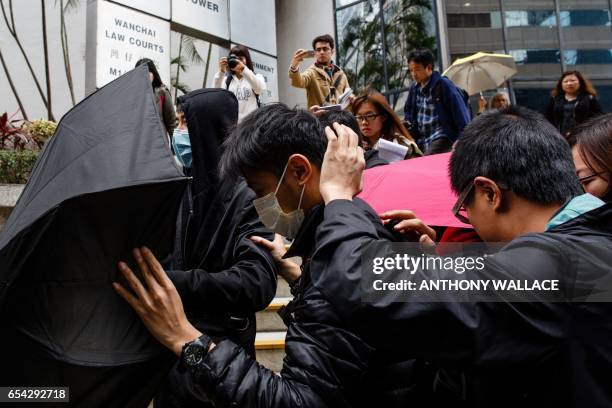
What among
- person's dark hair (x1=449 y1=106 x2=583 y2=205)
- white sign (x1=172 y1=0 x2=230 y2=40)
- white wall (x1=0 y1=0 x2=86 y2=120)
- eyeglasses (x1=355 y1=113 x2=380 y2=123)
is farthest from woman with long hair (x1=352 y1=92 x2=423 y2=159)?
white wall (x1=0 y1=0 x2=86 y2=120)

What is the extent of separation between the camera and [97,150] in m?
1.40

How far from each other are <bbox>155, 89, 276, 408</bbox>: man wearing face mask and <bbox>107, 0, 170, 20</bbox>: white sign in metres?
5.63

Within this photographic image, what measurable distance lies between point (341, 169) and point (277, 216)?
470mm

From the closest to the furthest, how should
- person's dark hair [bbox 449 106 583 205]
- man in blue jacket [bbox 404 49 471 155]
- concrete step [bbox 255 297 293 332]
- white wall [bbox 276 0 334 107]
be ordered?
1. person's dark hair [bbox 449 106 583 205]
2. concrete step [bbox 255 297 293 332]
3. man in blue jacket [bbox 404 49 471 155]
4. white wall [bbox 276 0 334 107]

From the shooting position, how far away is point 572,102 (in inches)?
223

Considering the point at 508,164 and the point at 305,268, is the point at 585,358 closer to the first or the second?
the point at 508,164

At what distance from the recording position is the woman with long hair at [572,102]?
553 centimetres

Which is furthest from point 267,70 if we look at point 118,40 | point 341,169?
point 341,169

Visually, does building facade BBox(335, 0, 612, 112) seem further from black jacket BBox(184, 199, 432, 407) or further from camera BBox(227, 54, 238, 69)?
black jacket BBox(184, 199, 432, 407)

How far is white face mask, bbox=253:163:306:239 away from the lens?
1687 millimetres

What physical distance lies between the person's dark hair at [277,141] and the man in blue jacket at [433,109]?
3.41 metres

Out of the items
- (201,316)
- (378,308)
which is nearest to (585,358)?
(378,308)

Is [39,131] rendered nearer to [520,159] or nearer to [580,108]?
[580,108]

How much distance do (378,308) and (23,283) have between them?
2.73ft
